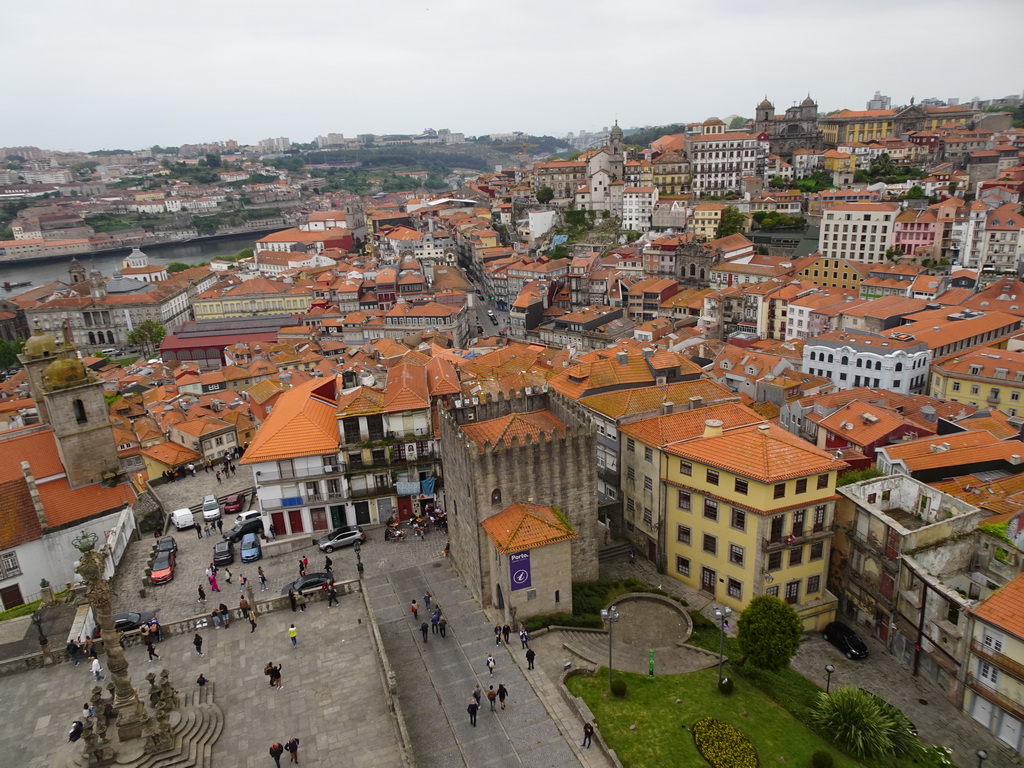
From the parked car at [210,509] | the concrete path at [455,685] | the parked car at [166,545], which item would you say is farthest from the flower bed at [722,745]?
the parked car at [210,509]

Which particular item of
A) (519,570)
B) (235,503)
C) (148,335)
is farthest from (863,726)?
(148,335)

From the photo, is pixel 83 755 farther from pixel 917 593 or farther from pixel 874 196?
pixel 874 196

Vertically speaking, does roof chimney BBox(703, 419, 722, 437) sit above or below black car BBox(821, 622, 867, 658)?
above

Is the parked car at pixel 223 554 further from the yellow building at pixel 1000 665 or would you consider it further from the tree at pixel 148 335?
the tree at pixel 148 335

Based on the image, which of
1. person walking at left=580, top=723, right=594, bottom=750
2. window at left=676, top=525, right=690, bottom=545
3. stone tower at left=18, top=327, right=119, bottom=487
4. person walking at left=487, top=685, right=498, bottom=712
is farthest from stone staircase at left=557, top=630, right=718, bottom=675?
stone tower at left=18, top=327, right=119, bottom=487

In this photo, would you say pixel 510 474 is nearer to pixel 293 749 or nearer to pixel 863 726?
pixel 293 749

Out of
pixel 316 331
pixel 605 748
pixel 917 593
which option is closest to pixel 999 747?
pixel 917 593

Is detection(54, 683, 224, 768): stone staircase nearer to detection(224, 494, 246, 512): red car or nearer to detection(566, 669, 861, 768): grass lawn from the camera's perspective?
detection(566, 669, 861, 768): grass lawn
